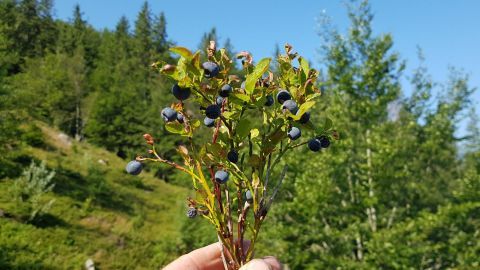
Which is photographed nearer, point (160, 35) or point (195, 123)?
point (195, 123)

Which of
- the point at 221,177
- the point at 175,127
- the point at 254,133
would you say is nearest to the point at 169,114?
the point at 175,127

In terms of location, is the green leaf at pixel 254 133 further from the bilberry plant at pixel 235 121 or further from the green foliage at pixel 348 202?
the green foliage at pixel 348 202

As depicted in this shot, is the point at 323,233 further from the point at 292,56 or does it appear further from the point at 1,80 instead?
the point at 1,80

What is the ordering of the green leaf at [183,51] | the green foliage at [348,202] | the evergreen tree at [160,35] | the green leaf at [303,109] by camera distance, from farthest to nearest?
the evergreen tree at [160,35]
the green foliage at [348,202]
the green leaf at [303,109]
the green leaf at [183,51]

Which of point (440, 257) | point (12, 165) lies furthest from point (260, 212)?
point (12, 165)

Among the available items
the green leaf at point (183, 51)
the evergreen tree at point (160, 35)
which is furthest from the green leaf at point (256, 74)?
the evergreen tree at point (160, 35)

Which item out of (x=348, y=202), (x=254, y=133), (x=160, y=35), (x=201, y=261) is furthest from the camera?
(x=160, y=35)

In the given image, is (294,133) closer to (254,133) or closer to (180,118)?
(254,133)
